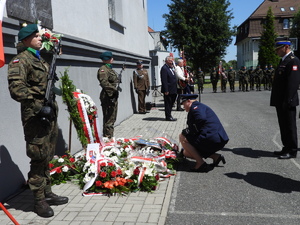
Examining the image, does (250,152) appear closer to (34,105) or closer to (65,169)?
(65,169)

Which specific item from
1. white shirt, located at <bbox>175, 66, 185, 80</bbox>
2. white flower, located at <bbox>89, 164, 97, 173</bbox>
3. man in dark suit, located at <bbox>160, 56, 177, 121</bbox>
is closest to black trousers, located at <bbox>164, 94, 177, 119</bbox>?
man in dark suit, located at <bbox>160, 56, 177, 121</bbox>

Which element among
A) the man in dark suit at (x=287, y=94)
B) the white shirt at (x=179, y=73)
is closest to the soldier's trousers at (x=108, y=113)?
the man in dark suit at (x=287, y=94)

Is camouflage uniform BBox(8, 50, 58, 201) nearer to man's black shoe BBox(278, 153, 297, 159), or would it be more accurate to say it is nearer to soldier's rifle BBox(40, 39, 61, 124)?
soldier's rifle BBox(40, 39, 61, 124)

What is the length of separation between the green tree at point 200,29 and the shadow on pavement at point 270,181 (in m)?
40.6

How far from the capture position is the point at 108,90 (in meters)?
7.06

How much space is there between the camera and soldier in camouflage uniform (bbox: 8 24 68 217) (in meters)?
3.62

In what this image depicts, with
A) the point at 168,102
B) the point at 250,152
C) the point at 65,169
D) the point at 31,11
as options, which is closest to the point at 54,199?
the point at 65,169

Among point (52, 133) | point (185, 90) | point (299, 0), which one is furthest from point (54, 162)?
point (299, 0)

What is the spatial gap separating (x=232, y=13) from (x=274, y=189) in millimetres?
48740

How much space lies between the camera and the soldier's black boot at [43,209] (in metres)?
3.96

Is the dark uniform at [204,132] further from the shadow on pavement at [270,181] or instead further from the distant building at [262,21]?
the distant building at [262,21]

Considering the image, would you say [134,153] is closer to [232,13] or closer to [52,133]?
[52,133]

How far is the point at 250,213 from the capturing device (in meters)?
3.91

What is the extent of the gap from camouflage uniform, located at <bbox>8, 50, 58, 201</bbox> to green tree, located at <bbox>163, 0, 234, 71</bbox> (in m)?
42.0
